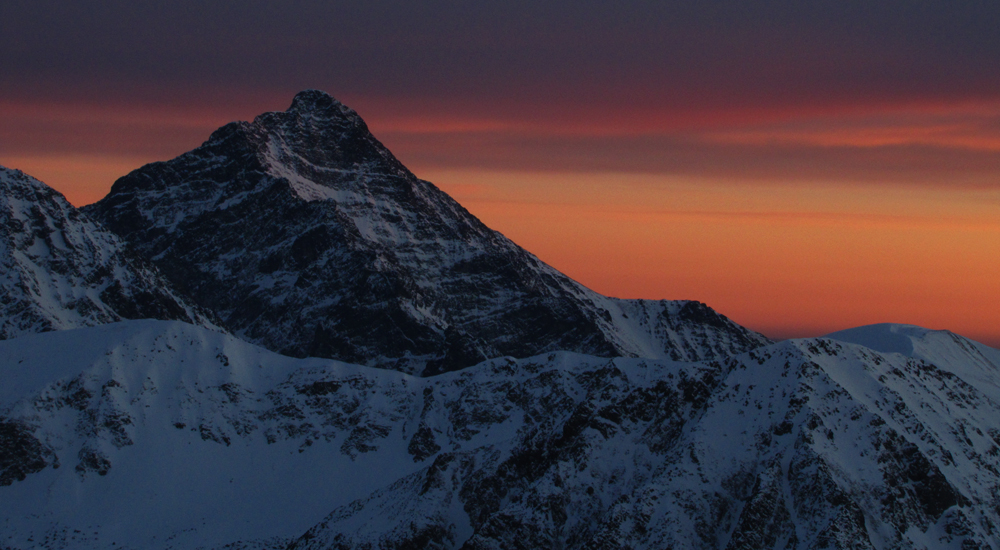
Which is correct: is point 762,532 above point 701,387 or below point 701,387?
below

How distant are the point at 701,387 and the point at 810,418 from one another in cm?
2220

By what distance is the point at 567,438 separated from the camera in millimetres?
197250

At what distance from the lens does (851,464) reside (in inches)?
6885

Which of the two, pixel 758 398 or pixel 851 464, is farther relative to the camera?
pixel 758 398

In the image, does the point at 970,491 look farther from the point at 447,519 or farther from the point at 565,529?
the point at 447,519

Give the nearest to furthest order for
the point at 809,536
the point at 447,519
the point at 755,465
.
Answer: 1. the point at 809,536
2. the point at 755,465
3. the point at 447,519

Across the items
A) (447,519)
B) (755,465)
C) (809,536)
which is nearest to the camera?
(809,536)

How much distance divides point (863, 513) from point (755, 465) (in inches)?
643

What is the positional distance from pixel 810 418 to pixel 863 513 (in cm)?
1582

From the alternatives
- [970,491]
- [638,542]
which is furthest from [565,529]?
[970,491]

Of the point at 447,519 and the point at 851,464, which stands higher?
the point at 851,464

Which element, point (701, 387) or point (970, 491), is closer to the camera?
point (970, 491)

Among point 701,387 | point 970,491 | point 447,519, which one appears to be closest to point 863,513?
point 970,491

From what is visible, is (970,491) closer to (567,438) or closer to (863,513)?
(863,513)
